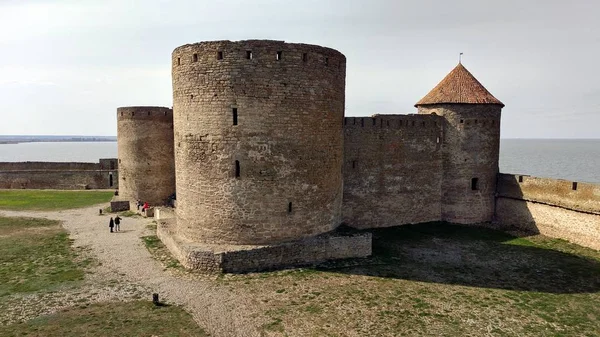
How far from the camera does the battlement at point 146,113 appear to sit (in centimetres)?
2155

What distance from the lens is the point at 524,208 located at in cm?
1889

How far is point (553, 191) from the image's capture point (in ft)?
57.6

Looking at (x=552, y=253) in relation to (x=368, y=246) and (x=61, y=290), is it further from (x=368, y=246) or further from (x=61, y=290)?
(x=61, y=290)

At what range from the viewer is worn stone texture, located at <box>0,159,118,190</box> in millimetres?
31734

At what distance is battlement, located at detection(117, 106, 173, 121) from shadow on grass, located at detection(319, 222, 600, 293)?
12932 millimetres

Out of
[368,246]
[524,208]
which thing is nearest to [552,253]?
[524,208]

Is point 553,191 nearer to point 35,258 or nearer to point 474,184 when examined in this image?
point 474,184

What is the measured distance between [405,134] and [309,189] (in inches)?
284

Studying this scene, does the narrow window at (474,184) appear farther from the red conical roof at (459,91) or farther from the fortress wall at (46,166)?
the fortress wall at (46,166)

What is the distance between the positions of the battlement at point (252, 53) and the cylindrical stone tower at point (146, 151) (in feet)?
30.5

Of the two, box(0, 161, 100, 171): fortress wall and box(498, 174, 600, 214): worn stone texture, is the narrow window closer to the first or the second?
box(498, 174, 600, 214): worn stone texture

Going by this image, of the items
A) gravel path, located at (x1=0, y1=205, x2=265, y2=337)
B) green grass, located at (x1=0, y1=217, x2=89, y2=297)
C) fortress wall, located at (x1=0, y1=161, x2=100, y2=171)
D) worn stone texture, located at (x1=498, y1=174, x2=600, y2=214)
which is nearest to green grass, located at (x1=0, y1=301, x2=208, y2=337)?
gravel path, located at (x1=0, y1=205, x2=265, y2=337)

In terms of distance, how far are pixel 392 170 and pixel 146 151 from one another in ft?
43.1

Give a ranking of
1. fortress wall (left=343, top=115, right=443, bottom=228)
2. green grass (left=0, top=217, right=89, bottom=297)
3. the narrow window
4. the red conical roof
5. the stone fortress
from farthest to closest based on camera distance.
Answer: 1. the narrow window
2. the red conical roof
3. fortress wall (left=343, top=115, right=443, bottom=228)
4. the stone fortress
5. green grass (left=0, top=217, right=89, bottom=297)
